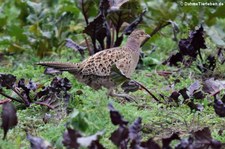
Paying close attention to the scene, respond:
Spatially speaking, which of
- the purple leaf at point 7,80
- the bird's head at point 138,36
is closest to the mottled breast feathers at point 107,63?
the bird's head at point 138,36

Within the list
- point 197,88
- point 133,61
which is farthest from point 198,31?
point 197,88

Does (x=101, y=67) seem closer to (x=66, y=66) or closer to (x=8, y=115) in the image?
(x=66, y=66)

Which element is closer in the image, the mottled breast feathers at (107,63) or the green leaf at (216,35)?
the mottled breast feathers at (107,63)

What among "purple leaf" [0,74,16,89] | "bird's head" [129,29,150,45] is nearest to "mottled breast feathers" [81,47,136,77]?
"bird's head" [129,29,150,45]

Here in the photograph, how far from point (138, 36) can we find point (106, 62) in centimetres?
105

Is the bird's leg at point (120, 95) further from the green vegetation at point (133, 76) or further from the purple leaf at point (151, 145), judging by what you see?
the purple leaf at point (151, 145)

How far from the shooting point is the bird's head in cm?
721

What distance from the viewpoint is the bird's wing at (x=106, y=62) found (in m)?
6.30

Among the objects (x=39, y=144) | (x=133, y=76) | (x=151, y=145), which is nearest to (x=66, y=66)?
(x=133, y=76)

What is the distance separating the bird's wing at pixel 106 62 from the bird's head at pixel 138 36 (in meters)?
0.56

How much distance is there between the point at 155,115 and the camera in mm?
5473

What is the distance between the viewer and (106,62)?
6.35 meters

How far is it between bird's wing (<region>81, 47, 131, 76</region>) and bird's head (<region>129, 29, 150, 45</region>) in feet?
1.85

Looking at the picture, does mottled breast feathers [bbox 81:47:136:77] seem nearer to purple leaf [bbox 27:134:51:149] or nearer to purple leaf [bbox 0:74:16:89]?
purple leaf [bbox 0:74:16:89]
